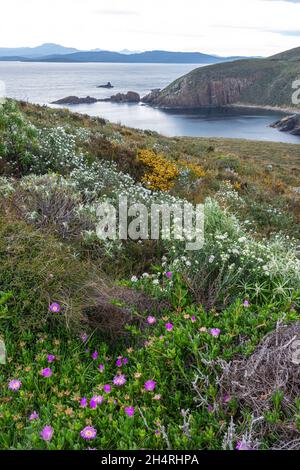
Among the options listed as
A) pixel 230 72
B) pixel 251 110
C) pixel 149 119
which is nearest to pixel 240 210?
pixel 149 119

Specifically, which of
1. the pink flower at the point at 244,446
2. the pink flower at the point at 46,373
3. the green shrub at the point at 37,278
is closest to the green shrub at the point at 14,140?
the green shrub at the point at 37,278

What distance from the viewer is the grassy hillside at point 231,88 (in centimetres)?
17046

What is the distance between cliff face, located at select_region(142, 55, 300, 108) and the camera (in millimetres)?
170250

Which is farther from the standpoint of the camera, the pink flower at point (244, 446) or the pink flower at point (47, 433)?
the pink flower at point (47, 433)

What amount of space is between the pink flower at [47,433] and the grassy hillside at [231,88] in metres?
170

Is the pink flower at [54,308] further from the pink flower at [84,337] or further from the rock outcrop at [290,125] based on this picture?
→ the rock outcrop at [290,125]

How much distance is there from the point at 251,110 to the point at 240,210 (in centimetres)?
15909

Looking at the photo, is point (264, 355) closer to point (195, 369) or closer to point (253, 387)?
point (253, 387)

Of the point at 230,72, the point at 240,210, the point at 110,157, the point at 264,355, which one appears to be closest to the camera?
the point at 264,355

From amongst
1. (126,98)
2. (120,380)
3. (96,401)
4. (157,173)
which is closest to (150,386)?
(120,380)

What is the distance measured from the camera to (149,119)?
116688 mm

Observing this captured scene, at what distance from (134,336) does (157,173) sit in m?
8.39

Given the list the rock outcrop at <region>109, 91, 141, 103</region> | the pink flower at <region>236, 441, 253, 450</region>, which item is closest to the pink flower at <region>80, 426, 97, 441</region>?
the pink flower at <region>236, 441, 253, 450</region>

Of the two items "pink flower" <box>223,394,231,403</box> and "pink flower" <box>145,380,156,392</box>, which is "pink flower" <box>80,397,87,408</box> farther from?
"pink flower" <box>223,394,231,403</box>
